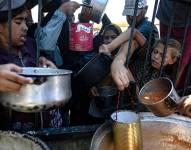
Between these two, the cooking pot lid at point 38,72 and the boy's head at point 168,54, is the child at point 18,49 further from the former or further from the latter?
the boy's head at point 168,54

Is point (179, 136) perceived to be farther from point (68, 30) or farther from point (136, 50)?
point (68, 30)

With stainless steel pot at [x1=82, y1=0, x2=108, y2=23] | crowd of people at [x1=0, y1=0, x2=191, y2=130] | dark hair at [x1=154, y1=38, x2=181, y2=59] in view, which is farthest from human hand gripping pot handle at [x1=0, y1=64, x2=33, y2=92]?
stainless steel pot at [x1=82, y1=0, x2=108, y2=23]

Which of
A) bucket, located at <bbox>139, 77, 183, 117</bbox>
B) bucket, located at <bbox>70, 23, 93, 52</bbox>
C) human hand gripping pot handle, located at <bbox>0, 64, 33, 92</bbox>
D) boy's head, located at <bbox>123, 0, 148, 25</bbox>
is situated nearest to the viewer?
human hand gripping pot handle, located at <bbox>0, 64, 33, 92</bbox>

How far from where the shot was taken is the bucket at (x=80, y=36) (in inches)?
113

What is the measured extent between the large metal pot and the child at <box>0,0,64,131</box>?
38 centimetres

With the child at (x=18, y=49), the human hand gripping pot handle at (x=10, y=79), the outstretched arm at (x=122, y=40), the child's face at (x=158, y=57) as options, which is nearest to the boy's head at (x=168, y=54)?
the child's face at (x=158, y=57)

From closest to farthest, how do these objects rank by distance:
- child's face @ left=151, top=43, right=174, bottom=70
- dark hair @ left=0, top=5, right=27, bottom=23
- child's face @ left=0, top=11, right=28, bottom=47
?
dark hair @ left=0, top=5, right=27, bottom=23 → child's face @ left=0, top=11, right=28, bottom=47 → child's face @ left=151, top=43, right=174, bottom=70

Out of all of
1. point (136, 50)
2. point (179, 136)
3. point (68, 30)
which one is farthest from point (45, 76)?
point (68, 30)

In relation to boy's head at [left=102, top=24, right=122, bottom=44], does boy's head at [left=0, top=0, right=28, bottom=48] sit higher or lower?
higher

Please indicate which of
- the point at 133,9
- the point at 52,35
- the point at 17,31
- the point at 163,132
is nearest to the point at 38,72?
the point at 17,31

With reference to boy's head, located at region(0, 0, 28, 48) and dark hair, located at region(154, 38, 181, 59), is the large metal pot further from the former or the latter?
dark hair, located at region(154, 38, 181, 59)

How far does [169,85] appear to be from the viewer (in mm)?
1891

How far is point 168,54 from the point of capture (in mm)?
2732

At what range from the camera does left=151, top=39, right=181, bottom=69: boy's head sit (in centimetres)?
268
